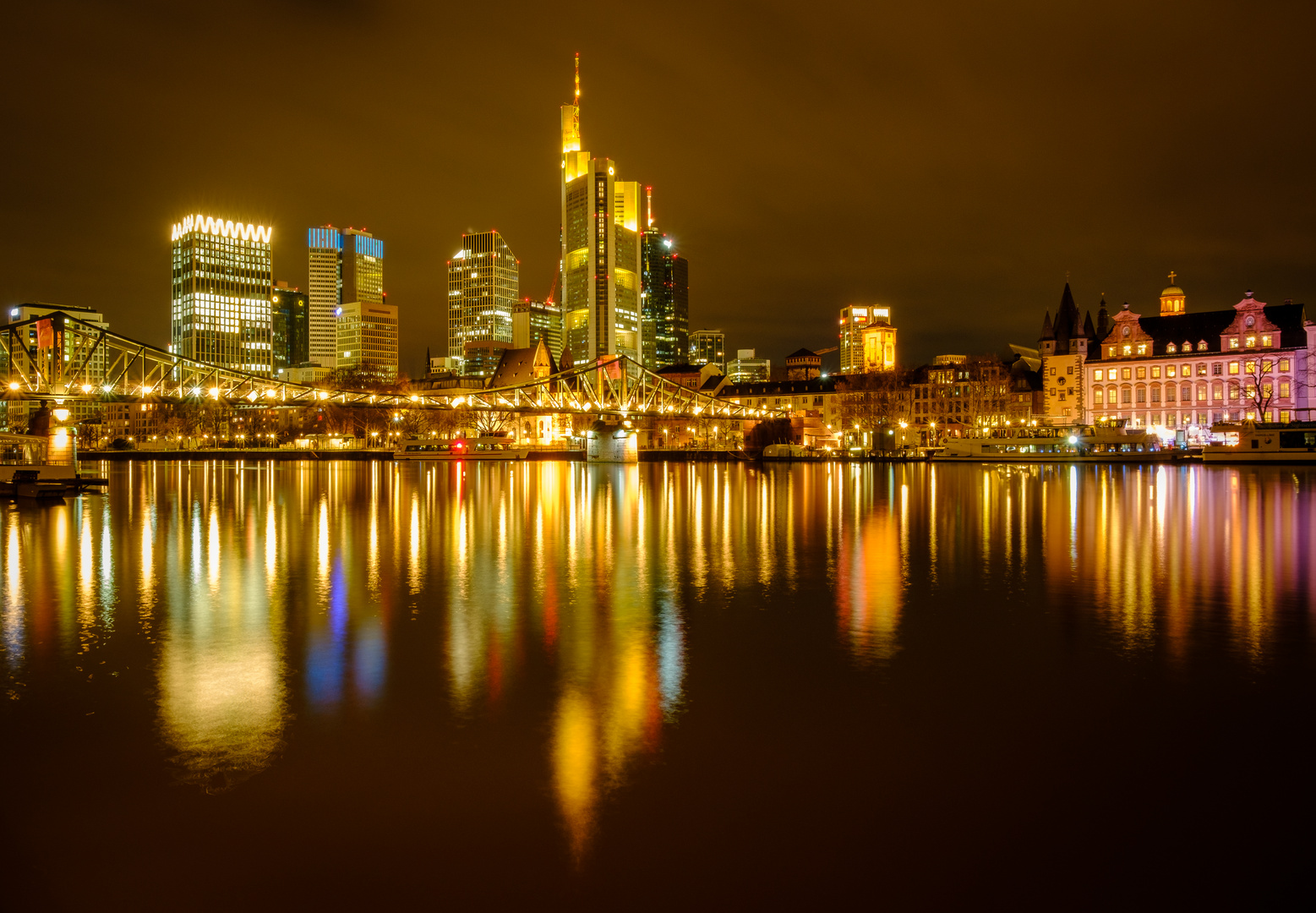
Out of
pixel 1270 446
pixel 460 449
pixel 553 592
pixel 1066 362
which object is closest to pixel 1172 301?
pixel 1066 362

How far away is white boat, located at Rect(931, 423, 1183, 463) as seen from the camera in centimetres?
8619

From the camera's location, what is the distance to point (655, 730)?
784 cm

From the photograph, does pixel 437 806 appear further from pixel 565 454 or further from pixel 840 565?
pixel 565 454

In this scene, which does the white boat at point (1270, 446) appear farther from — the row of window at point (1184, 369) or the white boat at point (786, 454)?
the white boat at point (786, 454)

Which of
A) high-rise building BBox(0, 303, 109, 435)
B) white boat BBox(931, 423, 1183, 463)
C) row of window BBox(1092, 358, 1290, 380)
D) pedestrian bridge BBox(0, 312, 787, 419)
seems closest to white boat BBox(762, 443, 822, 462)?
pedestrian bridge BBox(0, 312, 787, 419)

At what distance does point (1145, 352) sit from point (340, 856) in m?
116

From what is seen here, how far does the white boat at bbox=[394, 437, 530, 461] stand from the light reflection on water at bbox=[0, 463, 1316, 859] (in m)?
79.7

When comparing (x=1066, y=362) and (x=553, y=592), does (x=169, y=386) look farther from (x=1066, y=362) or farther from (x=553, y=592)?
(x=1066, y=362)

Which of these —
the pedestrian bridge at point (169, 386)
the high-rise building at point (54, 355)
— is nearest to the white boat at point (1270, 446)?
the pedestrian bridge at point (169, 386)

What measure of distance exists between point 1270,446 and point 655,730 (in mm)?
84176

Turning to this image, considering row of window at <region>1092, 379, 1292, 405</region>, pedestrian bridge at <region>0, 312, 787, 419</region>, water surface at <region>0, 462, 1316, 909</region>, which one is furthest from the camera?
row of window at <region>1092, 379, 1292, 405</region>

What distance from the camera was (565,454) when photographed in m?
121

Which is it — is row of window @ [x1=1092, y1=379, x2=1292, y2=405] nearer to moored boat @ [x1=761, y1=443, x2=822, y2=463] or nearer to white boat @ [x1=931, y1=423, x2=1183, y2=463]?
white boat @ [x1=931, y1=423, x2=1183, y2=463]

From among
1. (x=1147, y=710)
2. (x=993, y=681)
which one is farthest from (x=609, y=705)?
(x=1147, y=710)
